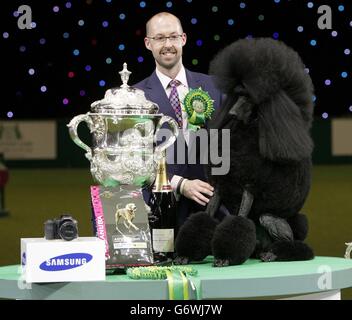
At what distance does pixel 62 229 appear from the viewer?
180 cm

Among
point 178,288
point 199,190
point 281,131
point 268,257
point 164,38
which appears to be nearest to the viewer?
point 178,288

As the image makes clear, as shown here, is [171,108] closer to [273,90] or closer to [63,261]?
[273,90]

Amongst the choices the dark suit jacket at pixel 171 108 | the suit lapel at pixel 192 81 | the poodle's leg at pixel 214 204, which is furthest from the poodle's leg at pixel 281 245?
the suit lapel at pixel 192 81

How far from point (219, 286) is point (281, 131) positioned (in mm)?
460

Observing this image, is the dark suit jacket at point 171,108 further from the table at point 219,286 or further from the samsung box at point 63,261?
the samsung box at point 63,261

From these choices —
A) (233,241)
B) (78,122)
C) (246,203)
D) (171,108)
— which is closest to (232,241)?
(233,241)

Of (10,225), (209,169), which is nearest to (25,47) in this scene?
(10,225)

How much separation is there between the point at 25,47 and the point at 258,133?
24.1ft

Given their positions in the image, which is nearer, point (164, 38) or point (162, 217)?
point (162, 217)

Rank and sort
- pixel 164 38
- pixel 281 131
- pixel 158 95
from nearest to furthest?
pixel 281 131 < pixel 164 38 < pixel 158 95

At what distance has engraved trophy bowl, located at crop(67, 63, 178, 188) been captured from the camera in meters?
2.04

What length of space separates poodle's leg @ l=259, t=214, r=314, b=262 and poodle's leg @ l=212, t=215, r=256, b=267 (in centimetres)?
9

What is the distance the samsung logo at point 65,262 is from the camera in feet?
5.65
